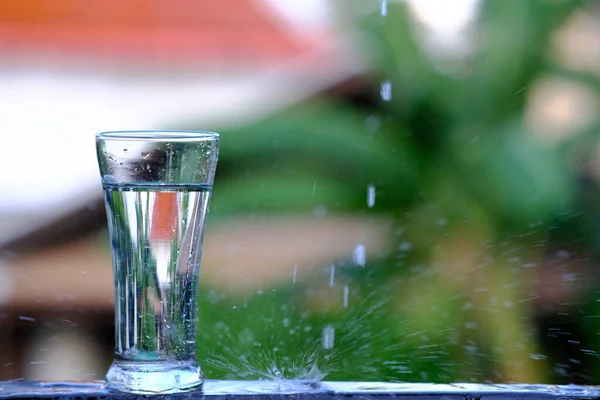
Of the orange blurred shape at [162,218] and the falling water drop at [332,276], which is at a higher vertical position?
the falling water drop at [332,276]

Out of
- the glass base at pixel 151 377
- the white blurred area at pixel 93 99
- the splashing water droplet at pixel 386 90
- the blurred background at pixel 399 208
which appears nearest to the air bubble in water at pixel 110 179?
the glass base at pixel 151 377

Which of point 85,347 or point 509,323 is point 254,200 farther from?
point 85,347

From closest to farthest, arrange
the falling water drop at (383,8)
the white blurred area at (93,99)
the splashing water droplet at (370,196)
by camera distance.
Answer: the splashing water droplet at (370,196) → the falling water drop at (383,8) → the white blurred area at (93,99)

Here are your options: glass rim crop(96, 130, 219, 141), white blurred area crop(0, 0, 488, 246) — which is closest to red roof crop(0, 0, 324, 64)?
white blurred area crop(0, 0, 488, 246)

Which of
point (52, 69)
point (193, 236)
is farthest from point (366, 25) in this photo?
point (193, 236)

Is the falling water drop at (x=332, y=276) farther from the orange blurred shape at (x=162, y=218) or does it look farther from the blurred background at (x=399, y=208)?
the orange blurred shape at (x=162, y=218)

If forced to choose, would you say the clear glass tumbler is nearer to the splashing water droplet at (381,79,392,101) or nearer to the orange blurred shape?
the orange blurred shape
